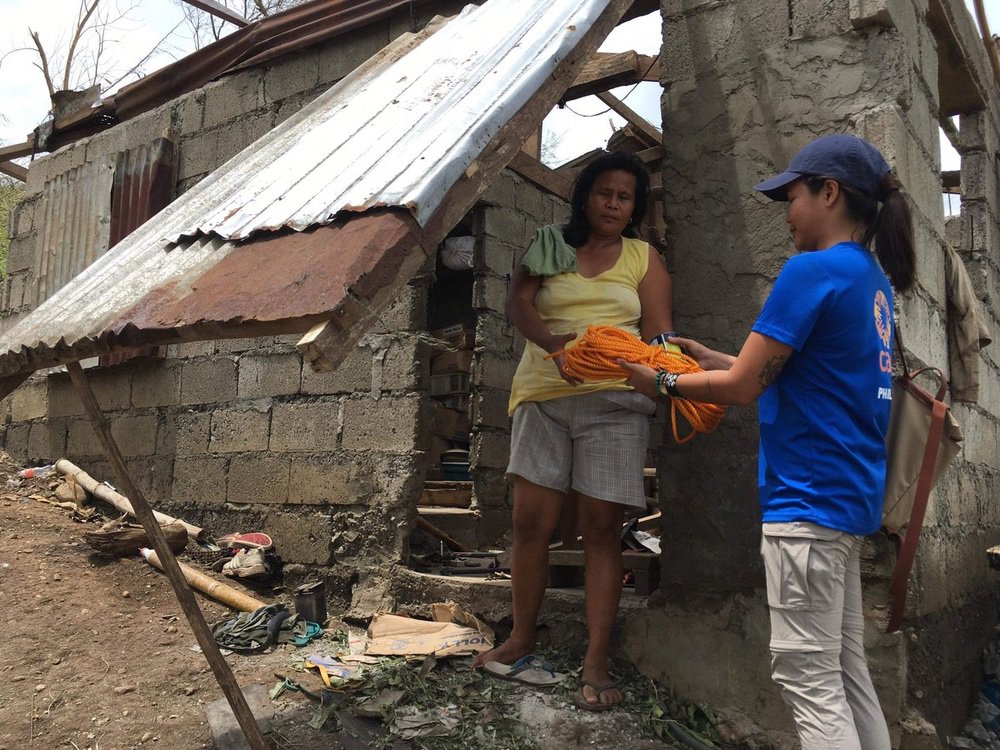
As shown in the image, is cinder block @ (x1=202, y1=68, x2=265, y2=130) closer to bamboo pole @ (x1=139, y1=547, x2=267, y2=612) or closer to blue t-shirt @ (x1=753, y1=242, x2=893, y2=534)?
bamboo pole @ (x1=139, y1=547, x2=267, y2=612)

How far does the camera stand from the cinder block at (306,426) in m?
4.81

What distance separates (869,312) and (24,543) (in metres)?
5.02

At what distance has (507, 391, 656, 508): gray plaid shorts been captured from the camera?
3057mm

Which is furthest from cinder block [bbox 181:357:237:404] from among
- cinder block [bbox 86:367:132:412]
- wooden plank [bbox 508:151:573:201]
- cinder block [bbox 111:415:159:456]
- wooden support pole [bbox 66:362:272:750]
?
wooden support pole [bbox 66:362:272:750]

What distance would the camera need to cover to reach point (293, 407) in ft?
16.4

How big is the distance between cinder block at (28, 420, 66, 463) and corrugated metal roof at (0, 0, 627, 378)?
3.64 m

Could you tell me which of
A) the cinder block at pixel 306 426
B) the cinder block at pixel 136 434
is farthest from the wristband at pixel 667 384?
the cinder block at pixel 136 434

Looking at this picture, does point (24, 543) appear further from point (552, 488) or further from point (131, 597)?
point (552, 488)

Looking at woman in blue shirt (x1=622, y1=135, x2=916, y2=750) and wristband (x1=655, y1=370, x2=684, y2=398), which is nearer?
woman in blue shirt (x1=622, y1=135, x2=916, y2=750)

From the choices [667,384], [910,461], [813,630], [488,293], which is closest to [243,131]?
[488,293]

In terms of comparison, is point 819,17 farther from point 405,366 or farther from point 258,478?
point 258,478

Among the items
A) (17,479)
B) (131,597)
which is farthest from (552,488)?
(17,479)

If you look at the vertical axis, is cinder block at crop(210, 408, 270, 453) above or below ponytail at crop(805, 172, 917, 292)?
below

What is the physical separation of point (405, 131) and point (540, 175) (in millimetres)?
3488
